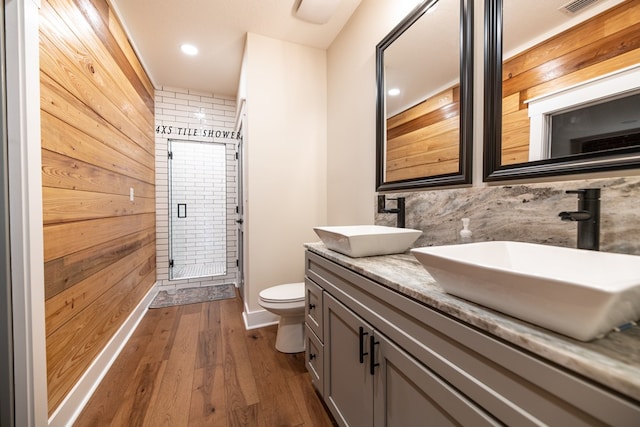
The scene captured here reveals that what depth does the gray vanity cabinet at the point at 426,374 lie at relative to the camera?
1.43 ft

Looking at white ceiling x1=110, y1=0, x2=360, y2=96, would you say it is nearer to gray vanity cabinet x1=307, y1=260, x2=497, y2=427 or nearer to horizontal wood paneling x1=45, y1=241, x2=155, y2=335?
horizontal wood paneling x1=45, y1=241, x2=155, y2=335

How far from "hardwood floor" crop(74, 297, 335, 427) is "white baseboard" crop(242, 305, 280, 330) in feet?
0.20

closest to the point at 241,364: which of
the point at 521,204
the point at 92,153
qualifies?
the point at 92,153

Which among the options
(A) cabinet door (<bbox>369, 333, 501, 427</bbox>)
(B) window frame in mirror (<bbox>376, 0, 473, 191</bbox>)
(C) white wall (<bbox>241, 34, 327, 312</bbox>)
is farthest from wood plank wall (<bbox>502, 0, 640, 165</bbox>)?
(C) white wall (<bbox>241, 34, 327, 312</bbox>)

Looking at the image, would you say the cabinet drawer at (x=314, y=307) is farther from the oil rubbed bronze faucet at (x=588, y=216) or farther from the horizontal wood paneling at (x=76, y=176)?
the horizontal wood paneling at (x=76, y=176)

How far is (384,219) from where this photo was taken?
1.79m

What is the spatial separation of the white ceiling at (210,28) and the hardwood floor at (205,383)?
275 centimetres

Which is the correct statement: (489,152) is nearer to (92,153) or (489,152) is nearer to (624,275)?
(624,275)

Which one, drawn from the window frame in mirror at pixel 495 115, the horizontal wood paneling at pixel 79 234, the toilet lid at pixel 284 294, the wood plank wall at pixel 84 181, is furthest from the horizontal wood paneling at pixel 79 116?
the window frame in mirror at pixel 495 115

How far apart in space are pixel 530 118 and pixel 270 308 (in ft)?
6.12

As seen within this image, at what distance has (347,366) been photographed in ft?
3.80

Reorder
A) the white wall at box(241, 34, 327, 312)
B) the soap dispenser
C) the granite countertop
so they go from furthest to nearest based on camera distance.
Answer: the white wall at box(241, 34, 327, 312) → the soap dispenser → the granite countertop

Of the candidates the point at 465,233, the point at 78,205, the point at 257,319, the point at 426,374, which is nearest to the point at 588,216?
the point at 465,233

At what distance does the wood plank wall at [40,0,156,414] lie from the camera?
127 centimetres
